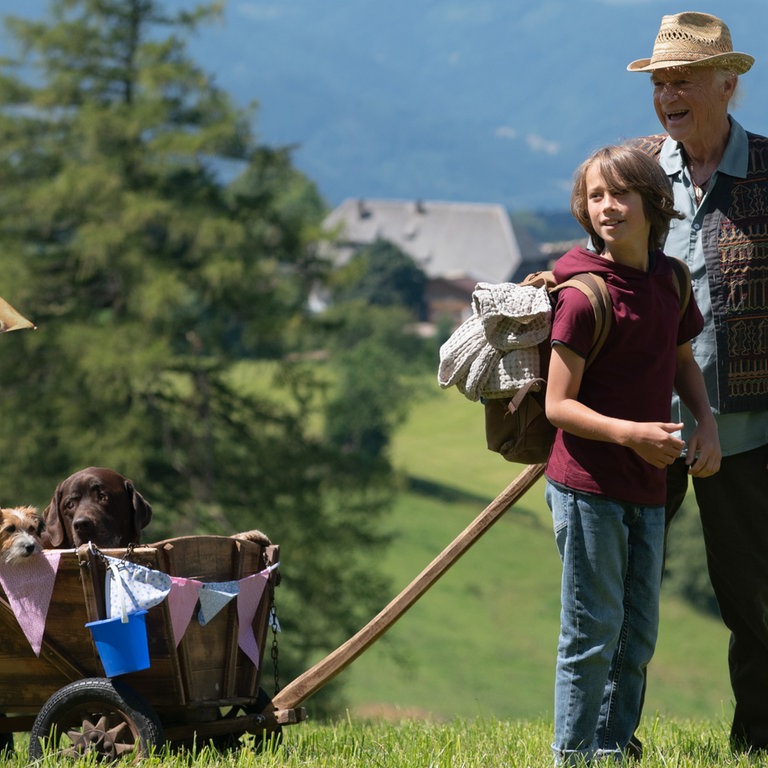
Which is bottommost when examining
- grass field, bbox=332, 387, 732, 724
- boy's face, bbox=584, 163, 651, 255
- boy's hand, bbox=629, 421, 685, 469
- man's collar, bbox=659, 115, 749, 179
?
grass field, bbox=332, 387, 732, 724

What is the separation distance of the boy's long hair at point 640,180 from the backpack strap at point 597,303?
0.89 feet

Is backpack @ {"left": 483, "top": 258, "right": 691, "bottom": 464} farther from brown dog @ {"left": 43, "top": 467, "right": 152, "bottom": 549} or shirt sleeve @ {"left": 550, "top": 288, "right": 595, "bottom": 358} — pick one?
brown dog @ {"left": 43, "top": 467, "right": 152, "bottom": 549}

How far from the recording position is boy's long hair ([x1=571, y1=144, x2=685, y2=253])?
3.67 m

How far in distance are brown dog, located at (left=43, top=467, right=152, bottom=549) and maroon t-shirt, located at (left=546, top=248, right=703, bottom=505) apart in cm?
156

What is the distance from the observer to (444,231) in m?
159

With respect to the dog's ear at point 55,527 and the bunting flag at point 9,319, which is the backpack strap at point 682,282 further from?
the dog's ear at point 55,527

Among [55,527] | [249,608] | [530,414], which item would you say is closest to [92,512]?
[55,527]

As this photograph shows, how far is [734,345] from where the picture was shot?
423cm

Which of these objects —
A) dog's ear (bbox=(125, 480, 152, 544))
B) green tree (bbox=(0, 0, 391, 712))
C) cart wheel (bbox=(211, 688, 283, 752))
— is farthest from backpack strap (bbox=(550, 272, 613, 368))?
green tree (bbox=(0, 0, 391, 712))

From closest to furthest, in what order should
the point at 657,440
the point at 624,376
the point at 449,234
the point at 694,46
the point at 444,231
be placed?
the point at 657,440
the point at 624,376
the point at 694,46
the point at 449,234
the point at 444,231

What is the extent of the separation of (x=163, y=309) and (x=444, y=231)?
134m

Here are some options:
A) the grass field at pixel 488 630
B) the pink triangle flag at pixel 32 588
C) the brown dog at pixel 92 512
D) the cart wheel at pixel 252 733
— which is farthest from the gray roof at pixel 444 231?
the pink triangle flag at pixel 32 588

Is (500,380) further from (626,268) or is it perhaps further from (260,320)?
(260,320)

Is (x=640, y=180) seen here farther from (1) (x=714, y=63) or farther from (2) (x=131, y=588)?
(2) (x=131, y=588)
